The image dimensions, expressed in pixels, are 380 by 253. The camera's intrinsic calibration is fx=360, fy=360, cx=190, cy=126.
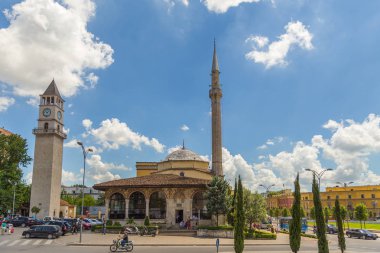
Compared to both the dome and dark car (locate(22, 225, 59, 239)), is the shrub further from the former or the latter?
the dome

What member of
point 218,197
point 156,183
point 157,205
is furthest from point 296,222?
point 157,205

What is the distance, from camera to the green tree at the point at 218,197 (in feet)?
138

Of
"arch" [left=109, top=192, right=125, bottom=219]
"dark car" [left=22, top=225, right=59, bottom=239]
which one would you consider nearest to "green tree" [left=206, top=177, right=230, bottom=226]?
"arch" [left=109, top=192, right=125, bottom=219]

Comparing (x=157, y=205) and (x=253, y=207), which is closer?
(x=253, y=207)

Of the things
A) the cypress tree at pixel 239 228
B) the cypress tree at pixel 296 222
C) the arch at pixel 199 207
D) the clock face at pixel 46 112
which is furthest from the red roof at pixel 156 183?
the clock face at pixel 46 112

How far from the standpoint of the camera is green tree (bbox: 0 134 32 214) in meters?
61.1

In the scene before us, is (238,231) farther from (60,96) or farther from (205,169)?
(60,96)

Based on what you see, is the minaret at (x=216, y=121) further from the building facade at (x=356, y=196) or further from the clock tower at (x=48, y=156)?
the building facade at (x=356, y=196)

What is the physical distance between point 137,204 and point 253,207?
15.8 m

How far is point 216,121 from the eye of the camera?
54.3 m

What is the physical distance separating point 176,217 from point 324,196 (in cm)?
7336

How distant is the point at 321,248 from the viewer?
1786 cm

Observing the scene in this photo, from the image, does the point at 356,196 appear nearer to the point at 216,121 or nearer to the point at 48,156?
the point at 216,121

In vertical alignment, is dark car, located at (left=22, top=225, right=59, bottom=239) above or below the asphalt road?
above
